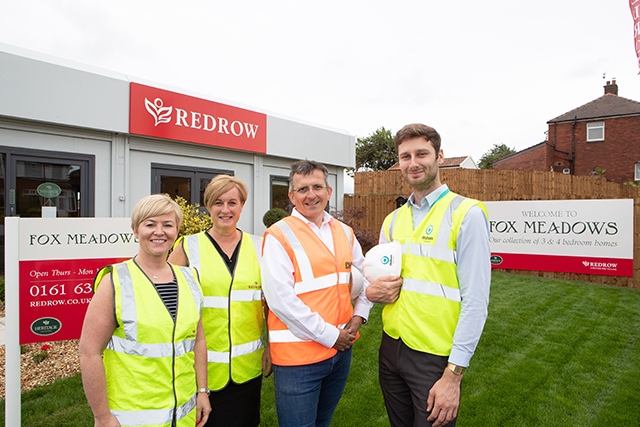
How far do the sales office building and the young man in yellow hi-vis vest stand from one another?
6615 millimetres

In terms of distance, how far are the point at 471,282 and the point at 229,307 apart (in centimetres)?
128

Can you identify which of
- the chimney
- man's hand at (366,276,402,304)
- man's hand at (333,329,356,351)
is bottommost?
man's hand at (333,329,356,351)

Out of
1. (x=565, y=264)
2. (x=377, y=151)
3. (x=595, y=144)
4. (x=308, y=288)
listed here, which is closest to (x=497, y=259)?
(x=565, y=264)

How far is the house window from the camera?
83.6 ft

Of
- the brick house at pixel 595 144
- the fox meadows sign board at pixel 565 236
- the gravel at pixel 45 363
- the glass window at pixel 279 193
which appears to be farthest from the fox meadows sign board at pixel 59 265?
the brick house at pixel 595 144

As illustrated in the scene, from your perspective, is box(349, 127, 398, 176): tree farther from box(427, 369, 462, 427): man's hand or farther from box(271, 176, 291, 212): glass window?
box(427, 369, 462, 427): man's hand

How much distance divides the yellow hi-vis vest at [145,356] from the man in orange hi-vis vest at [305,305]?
1.54 ft

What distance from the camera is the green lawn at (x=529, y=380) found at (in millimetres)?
3250

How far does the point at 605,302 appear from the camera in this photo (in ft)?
23.4

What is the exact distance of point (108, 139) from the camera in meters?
7.39

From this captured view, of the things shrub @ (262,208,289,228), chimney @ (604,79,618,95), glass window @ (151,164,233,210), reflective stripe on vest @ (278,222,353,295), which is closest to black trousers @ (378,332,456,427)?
reflective stripe on vest @ (278,222,353,295)

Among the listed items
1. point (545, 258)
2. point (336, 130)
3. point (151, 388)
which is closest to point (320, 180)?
point (151, 388)

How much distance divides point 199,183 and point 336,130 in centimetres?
529

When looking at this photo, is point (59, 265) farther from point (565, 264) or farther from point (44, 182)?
point (565, 264)
